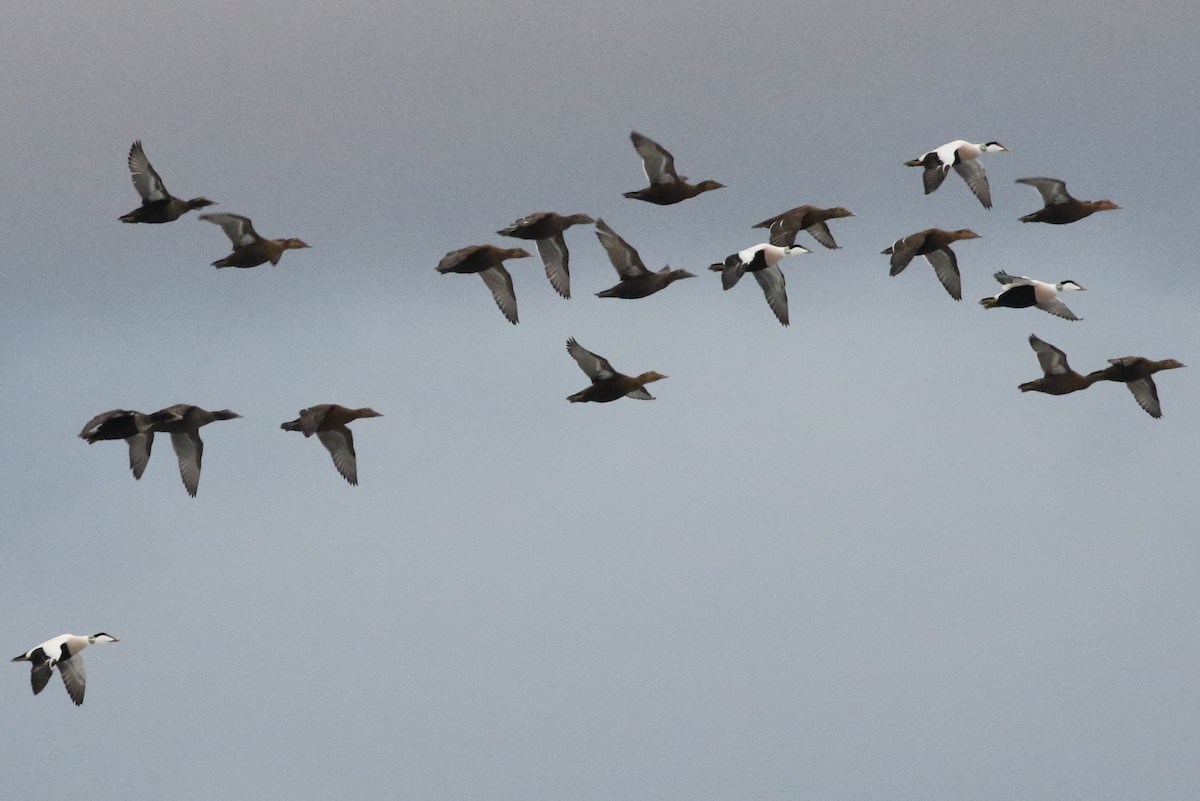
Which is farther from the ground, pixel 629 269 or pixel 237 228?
pixel 237 228

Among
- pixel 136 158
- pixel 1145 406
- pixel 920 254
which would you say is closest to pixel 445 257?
pixel 136 158

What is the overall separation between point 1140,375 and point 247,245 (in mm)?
14866

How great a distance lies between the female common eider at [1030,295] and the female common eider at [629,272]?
201 inches

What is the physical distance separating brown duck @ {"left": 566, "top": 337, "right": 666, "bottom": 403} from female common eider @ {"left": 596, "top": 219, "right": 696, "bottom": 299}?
1.37 m

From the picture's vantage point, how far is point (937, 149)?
4322 cm

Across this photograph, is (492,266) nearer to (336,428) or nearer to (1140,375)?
(336,428)

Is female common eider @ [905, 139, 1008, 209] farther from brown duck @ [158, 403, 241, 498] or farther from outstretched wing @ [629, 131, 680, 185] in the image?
brown duck @ [158, 403, 241, 498]

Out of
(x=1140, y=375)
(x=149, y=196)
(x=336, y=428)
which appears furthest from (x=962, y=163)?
(x=149, y=196)

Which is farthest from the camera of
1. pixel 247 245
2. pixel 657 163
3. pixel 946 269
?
pixel 946 269

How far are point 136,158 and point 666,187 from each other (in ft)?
28.5

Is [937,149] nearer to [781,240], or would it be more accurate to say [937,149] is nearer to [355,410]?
[781,240]

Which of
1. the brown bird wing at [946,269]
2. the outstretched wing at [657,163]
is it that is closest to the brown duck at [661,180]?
the outstretched wing at [657,163]

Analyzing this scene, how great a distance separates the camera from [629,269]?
4378 centimetres

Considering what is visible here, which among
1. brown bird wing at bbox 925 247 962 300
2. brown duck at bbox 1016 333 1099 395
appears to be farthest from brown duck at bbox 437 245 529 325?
brown duck at bbox 1016 333 1099 395
